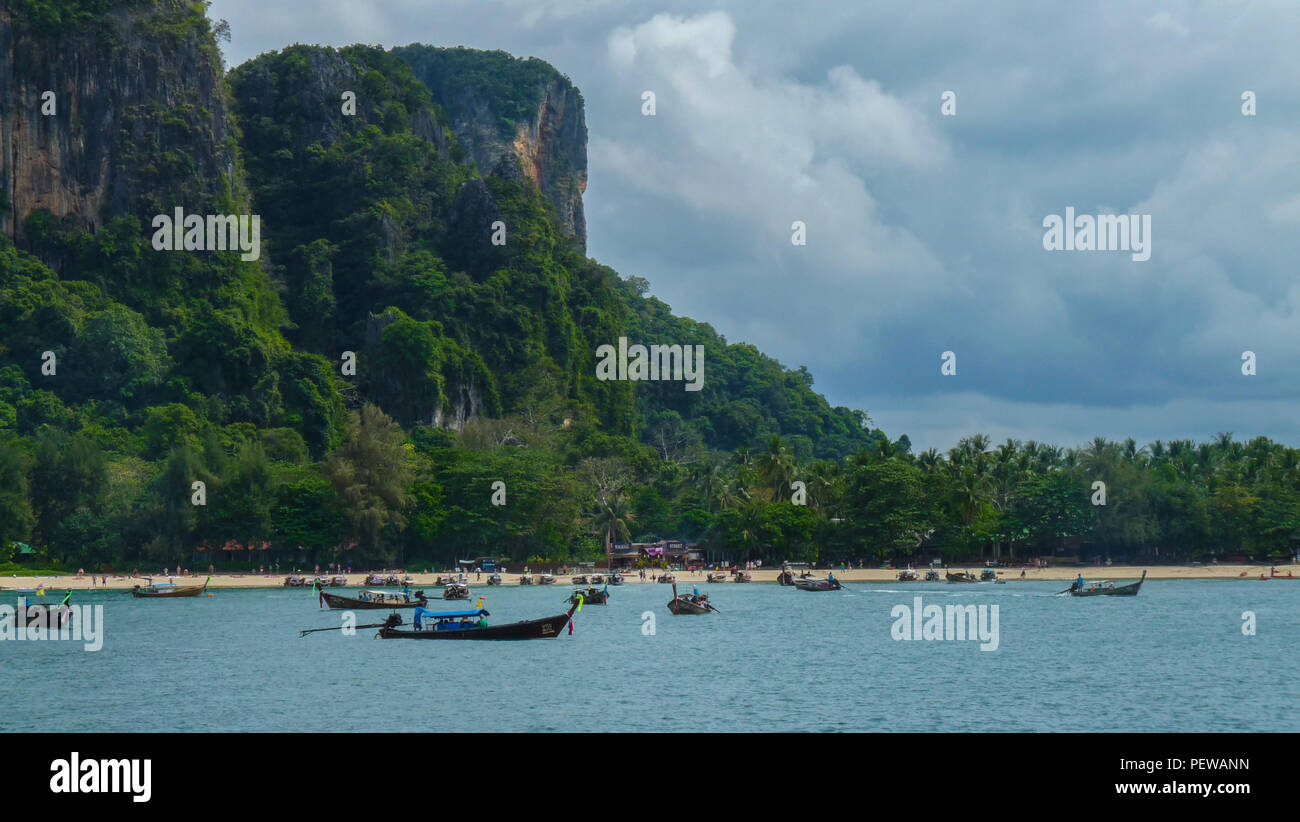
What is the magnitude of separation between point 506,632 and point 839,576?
54106mm

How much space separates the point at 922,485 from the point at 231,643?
64.6 m

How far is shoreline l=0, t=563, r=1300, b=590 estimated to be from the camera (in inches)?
3821

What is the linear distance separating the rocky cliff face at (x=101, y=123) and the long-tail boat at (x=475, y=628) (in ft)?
338

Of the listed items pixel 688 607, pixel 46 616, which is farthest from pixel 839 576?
pixel 46 616

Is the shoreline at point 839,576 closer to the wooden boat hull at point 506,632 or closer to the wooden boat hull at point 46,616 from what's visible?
the wooden boat hull at point 46,616

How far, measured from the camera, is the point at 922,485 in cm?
10950

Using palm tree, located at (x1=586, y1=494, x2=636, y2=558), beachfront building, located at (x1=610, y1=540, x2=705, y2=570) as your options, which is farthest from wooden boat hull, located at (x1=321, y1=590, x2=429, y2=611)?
palm tree, located at (x1=586, y1=494, x2=636, y2=558)

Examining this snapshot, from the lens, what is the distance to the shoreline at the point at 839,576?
97062 millimetres

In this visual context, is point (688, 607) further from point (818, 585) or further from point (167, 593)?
point (167, 593)

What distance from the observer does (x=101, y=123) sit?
146m

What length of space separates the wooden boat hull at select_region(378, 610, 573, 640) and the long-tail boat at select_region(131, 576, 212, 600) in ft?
122

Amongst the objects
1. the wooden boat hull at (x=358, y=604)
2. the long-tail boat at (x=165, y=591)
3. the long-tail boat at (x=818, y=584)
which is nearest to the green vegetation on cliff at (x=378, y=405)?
the long-tail boat at (x=165, y=591)
